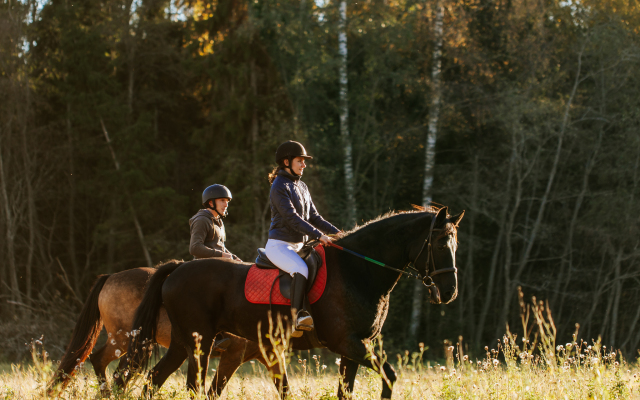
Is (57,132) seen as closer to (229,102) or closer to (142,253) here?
(142,253)

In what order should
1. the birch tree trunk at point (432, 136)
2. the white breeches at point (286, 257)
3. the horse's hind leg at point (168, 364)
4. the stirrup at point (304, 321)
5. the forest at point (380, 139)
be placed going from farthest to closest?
the birch tree trunk at point (432, 136) < the forest at point (380, 139) < the horse's hind leg at point (168, 364) < the white breeches at point (286, 257) < the stirrup at point (304, 321)

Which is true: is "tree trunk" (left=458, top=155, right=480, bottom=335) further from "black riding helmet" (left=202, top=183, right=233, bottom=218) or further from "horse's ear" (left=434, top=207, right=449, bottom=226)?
"horse's ear" (left=434, top=207, right=449, bottom=226)

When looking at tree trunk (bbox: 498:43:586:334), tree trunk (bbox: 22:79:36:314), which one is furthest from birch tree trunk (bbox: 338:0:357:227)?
tree trunk (bbox: 22:79:36:314)

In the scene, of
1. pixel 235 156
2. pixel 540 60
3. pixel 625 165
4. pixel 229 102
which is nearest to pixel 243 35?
pixel 229 102

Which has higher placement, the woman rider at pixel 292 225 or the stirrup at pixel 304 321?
the woman rider at pixel 292 225

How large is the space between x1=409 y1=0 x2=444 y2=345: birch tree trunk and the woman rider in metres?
11.6

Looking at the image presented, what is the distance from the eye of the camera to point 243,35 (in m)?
17.1

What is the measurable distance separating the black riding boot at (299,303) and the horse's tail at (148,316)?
4.81 ft

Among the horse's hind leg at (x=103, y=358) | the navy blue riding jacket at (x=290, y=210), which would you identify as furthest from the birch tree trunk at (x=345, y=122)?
the navy blue riding jacket at (x=290, y=210)

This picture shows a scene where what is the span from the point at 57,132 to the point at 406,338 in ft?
44.9

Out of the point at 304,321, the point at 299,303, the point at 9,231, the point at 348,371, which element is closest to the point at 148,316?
the point at 299,303

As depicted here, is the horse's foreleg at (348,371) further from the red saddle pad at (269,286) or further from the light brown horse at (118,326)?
the light brown horse at (118,326)

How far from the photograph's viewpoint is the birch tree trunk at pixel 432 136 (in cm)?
1672

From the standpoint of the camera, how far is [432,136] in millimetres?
17203
